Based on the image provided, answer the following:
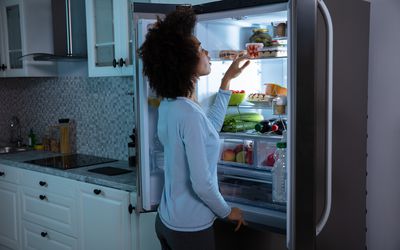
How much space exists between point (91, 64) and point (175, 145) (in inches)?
60.2

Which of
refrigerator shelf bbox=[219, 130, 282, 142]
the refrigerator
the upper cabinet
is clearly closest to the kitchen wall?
the refrigerator

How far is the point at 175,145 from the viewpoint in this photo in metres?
1.63

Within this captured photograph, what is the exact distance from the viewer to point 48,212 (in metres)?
3.01

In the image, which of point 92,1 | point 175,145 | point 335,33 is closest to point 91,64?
point 92,1

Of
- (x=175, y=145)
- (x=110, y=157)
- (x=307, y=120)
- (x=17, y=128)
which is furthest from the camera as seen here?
(x=17, y=128)

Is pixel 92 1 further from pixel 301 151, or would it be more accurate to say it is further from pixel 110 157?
pixel 301 151

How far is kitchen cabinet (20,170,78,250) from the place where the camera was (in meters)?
2.85

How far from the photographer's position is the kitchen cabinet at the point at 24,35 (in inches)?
134

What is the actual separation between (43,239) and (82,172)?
0.63m

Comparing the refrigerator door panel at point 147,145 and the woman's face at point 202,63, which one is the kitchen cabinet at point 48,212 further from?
the woman's face at point 202,63

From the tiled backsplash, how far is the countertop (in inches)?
10.4

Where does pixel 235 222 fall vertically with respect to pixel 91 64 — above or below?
below

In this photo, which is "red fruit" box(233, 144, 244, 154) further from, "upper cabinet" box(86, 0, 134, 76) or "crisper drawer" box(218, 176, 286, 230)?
"upper cabinet" box(86, 0, 134, 76)

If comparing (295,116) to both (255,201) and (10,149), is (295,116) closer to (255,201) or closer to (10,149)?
(255,201)
